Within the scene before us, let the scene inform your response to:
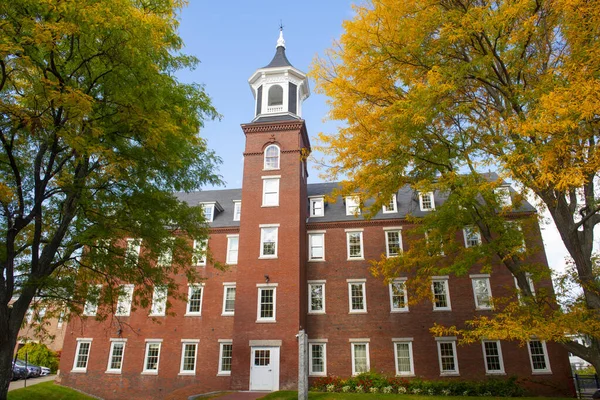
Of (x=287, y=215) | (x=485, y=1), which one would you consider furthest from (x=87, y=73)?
(x=287, y=215)

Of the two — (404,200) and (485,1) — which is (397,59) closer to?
(485,1)

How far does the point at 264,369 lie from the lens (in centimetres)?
2134

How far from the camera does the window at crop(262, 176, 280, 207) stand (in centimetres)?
2533

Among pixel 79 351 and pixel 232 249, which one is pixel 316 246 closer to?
pixel 232 249

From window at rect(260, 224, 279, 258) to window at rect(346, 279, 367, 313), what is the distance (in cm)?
526

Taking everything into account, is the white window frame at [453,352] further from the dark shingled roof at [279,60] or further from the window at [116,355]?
the dark shingled roof at [279,60]

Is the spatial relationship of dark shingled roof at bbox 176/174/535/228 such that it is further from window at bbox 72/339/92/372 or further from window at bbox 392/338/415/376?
window at bbox 72/339/92/372

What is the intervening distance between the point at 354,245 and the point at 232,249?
27.6 ft

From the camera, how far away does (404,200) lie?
28.2 metres

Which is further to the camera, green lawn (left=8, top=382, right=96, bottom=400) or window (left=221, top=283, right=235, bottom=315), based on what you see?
window (left=221, top=283, right=235, bottom=315)

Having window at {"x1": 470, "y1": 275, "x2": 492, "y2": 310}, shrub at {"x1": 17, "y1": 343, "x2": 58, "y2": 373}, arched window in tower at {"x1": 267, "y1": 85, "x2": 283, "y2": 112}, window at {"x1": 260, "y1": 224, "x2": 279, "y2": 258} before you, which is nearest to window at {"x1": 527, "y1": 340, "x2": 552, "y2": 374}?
window at {"x1": 470, "y1": 275, "x2": 492, "y2": 310}

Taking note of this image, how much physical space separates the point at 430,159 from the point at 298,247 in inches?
515

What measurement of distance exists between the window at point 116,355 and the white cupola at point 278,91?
17.5 m

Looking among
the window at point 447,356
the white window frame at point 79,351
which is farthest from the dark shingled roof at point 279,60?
the white window frame at point 79,351
